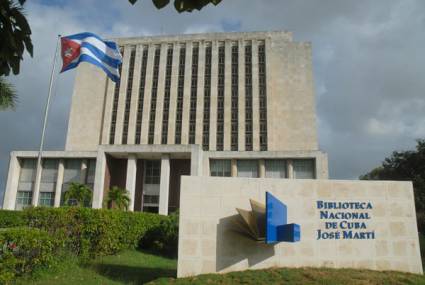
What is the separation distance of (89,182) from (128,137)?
393 inches

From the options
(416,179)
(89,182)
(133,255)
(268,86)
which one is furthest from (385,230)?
(268,86)

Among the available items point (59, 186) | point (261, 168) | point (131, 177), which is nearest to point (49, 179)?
point (59, 186)

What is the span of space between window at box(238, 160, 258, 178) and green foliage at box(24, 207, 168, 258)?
26441 millimetres

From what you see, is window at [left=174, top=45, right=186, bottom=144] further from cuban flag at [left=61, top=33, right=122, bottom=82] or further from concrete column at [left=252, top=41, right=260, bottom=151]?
cuban flag at [left=61, top=33, right=122, bottom=82]

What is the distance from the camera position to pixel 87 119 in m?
Result: 51.8

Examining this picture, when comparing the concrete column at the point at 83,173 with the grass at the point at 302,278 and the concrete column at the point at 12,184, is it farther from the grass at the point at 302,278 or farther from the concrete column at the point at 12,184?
the grass at the point at 302,278

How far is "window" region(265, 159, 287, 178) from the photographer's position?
1609 inches

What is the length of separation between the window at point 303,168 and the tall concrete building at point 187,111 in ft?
3.92

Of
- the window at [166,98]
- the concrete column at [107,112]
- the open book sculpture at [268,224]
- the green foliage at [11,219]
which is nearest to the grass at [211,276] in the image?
the open book sculpture at [268,224]

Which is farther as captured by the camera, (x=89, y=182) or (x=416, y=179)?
(x=89, y=182)

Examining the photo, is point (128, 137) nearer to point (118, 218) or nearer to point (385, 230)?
point (118, 218)

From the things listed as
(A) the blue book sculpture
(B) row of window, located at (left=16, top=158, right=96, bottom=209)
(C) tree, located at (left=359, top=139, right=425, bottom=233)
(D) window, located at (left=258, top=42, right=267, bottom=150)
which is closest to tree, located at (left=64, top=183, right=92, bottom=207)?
(B) row of window, located at (left=16, top=158, right=96, bottom=209)

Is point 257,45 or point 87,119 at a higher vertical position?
point 257,45

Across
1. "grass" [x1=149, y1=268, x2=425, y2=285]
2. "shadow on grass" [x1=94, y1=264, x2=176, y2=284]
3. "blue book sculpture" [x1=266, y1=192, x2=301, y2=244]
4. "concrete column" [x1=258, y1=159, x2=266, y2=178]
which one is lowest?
"shadow on grass" [x1=94, y1=264, x2=176, y2=284]
